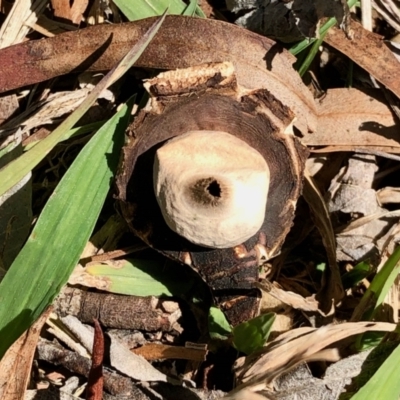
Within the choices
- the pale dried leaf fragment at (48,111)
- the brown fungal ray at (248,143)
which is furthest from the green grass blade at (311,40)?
the pale dried leaf fragment at (48,111)

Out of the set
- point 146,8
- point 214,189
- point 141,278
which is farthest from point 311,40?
point 141,278

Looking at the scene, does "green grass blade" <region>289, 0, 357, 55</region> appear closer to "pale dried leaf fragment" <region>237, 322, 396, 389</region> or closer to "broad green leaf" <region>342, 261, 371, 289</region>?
"broad green leaf" <region>342, 261, 371, 289</region>

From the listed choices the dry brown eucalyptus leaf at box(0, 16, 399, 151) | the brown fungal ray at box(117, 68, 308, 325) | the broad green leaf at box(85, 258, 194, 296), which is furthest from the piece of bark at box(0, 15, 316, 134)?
the broad green leaf at box(85, 258, 194, 296)

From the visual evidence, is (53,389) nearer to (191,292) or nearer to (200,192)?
(191,292)

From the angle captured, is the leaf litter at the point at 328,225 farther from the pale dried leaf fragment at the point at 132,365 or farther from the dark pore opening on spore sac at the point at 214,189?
the dark pore opening on spore sac at the point at 214,189

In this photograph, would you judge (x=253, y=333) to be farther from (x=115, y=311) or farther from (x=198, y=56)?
(x=198, y=56)

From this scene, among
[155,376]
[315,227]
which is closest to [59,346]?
[155,376]

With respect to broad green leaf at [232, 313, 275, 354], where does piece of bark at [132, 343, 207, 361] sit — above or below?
below
